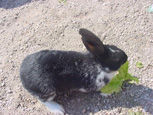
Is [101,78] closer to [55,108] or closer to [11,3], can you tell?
[55,108]

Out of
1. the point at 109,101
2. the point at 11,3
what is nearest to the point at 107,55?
the point at 109,101

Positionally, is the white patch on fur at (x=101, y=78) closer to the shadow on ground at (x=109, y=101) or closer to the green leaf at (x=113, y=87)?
the green leaf at (x=113, y=87)

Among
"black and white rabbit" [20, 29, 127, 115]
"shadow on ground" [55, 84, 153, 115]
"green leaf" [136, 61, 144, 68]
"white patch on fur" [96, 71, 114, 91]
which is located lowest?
"shadow on ground" [55, 84, 153, 115]

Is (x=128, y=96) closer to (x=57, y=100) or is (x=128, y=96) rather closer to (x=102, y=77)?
(x=102, y=77)

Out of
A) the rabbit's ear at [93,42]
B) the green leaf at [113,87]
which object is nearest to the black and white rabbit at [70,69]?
the rabbit's ear at [93,42]

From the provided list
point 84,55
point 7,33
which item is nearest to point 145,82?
point 84,55

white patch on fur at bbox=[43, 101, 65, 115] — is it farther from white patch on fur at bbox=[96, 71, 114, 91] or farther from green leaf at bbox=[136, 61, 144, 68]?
green leaf at bbox=[136, 61, 144, 68]

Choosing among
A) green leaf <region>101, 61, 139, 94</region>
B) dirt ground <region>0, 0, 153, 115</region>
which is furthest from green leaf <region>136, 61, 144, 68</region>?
green leaf <region>101, 61, 139, 94</region>
